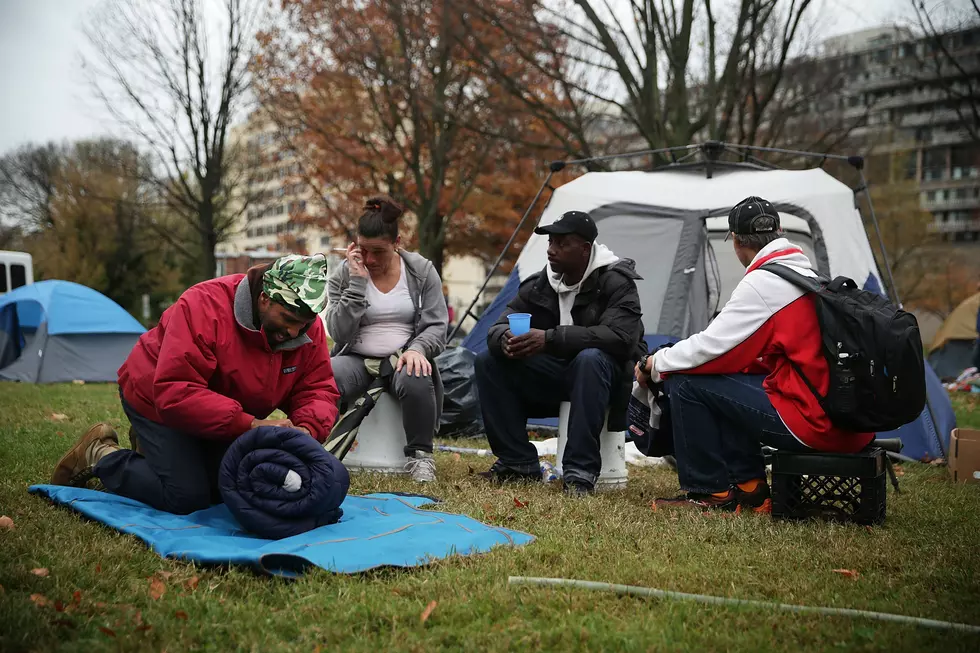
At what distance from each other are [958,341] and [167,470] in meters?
13.4

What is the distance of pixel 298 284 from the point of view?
3244 mm

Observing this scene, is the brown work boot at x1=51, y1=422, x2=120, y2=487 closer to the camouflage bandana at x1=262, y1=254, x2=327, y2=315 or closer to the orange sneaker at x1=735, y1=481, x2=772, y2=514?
the camouflage bandana at x1=262, y1=254, x2=327, y2=315

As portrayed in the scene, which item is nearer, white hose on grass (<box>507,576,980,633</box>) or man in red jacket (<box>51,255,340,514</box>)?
white hose on grass (<box>507,576,980,633</box>)

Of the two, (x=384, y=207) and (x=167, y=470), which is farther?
(x=384, y=207)

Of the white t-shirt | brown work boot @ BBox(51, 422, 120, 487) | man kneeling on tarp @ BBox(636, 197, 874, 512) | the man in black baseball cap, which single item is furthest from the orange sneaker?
brown work boot @ BBox(51, 422, 120, 487)

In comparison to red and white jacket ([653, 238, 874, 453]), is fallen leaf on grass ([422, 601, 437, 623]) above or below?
below

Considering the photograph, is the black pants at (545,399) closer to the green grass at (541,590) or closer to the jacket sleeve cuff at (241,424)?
the green grass at (541,590)

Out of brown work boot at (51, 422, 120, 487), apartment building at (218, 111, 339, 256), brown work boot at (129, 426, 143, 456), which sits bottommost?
brown work boot at (51, 422, 120, 487)

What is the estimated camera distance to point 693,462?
12.9 feet

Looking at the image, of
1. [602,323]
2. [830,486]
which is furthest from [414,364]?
[830,486]

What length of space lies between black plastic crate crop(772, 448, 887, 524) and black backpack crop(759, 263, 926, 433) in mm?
149

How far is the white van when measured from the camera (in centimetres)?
1750

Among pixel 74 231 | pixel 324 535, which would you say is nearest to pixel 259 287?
pixel 324 535

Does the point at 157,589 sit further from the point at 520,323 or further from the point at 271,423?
the point at 520,323
